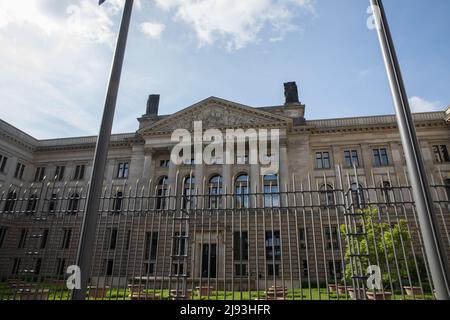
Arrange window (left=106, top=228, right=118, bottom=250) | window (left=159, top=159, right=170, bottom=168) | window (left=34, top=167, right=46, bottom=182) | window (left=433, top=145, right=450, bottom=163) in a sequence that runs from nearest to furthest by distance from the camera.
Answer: window (left=106, top=228, right=118, bottom=250)
window (left=433, top=145, right=450, bottom=163)
window (left=159, top=159, right=170, bottom=168)
window (left=34, top=167, right=46, bottom=182)

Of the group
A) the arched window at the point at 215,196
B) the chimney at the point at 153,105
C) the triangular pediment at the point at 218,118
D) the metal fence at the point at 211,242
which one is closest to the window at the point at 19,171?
the metal fence at the point at 211,242

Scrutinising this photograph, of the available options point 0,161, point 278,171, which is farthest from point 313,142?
point 0,161

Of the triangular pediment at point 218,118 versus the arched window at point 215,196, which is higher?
the triangular pediment at point 218,118

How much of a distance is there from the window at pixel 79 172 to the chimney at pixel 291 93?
2588 centimetres

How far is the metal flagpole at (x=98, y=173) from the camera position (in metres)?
3.40

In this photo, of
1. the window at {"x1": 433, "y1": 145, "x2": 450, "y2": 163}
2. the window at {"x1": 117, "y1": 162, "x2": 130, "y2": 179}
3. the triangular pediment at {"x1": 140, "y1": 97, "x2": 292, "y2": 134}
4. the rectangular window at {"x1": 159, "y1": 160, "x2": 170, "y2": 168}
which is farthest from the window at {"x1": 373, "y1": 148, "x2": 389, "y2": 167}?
the window at {"x1": 117, "y1": 162, "x2": 130, "y2": 179}

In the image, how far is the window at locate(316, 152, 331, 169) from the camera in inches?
1200

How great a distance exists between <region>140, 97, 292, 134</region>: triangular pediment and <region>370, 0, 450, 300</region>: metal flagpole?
25.9m

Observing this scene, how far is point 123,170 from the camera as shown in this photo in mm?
34719

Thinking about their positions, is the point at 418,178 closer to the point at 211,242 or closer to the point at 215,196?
the point at 215,196

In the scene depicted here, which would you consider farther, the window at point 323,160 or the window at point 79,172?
the window at point 79,172

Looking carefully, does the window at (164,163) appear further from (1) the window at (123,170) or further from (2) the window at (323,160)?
(2) the window at (323,160)

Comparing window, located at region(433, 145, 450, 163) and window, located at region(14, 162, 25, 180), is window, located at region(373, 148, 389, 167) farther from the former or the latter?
window, located at region(14, 162, 25, 180)

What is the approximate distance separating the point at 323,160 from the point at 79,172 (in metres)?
28.9
